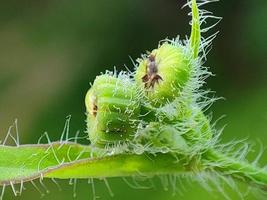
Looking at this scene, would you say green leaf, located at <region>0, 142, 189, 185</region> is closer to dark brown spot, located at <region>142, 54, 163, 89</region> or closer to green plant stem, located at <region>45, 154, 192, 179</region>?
green plant stem, located at <region>45, 154, 192, 179</region>

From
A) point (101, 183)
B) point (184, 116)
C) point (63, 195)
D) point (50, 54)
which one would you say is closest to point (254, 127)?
point (101, 183)

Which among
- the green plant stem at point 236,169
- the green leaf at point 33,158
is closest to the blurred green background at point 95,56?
the green plant stem at point 236,169

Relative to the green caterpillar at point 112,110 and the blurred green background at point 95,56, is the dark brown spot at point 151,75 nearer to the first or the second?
the green caterpillar at point 112,110

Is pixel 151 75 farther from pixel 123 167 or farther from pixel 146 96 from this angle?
pixel 123 167

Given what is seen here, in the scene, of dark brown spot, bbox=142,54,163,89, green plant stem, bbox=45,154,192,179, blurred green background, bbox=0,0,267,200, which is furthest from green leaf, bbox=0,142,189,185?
blurred green background, bbox=0,0,267,200

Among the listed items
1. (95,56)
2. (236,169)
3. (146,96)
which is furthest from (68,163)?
(95,56)

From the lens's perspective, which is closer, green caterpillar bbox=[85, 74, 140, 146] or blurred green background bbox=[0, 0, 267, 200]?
green caterpillar bbox=[85, 74, 140, 146]

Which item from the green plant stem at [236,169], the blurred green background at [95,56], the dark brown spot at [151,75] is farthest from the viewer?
the blurred green background at [95,56]
